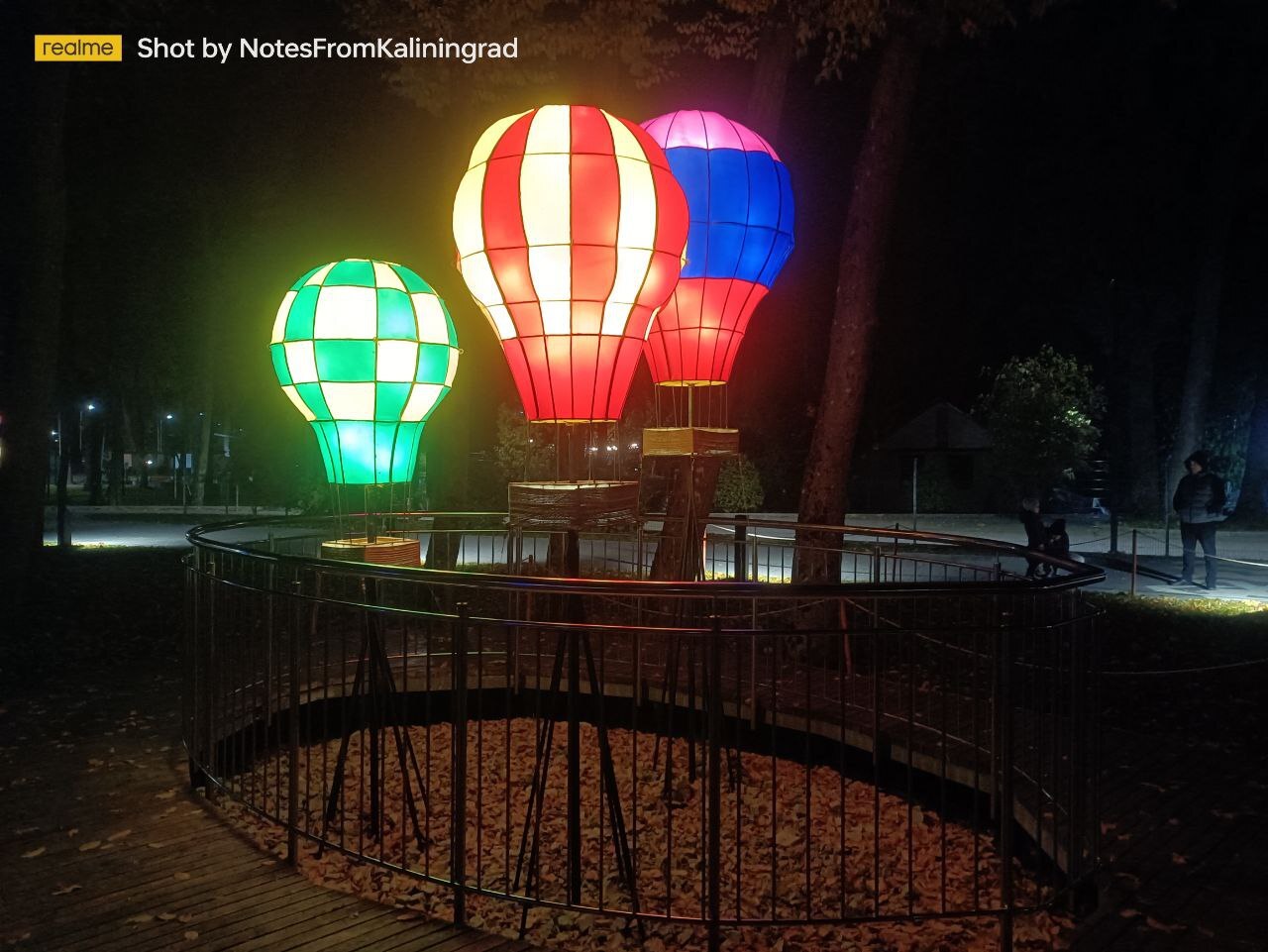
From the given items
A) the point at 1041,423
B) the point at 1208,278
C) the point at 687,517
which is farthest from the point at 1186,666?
the point at 1208,278

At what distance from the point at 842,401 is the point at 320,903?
22.2 ft

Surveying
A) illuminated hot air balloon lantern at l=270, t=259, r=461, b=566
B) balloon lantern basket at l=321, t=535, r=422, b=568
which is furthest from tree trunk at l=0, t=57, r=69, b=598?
balloon lantern basket at l=321, t=535, r=422, b=568

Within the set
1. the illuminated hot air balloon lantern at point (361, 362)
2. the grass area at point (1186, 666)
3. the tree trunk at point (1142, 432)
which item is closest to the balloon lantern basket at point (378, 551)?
the illuminated hot air balloon lantern at point (361, 362)

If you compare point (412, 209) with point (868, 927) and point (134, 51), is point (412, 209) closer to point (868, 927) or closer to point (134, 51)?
point (134, 51)

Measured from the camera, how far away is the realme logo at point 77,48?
37.5 feet

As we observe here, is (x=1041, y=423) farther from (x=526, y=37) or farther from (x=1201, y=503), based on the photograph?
(x=526, y=37)

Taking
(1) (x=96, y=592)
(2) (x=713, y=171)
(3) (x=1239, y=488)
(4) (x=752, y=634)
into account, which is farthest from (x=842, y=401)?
(3) (x=1239, y=488)

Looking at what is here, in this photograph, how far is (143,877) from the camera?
A: 4.18 meters

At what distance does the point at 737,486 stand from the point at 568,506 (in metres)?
21.0

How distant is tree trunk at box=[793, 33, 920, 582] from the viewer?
9039 millimetres

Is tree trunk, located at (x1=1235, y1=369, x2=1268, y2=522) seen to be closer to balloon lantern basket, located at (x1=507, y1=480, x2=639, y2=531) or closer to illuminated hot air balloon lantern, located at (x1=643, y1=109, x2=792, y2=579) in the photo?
illuminated hot air balloon lantern, located at (x1=643, y1=109, x2=792, y2=579)

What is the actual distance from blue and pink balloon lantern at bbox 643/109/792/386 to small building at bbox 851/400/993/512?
2490 cm

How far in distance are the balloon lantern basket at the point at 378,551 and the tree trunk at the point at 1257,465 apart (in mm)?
32385

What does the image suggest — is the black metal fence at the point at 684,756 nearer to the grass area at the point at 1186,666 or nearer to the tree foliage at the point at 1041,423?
the grass area at the point at 1186,666
